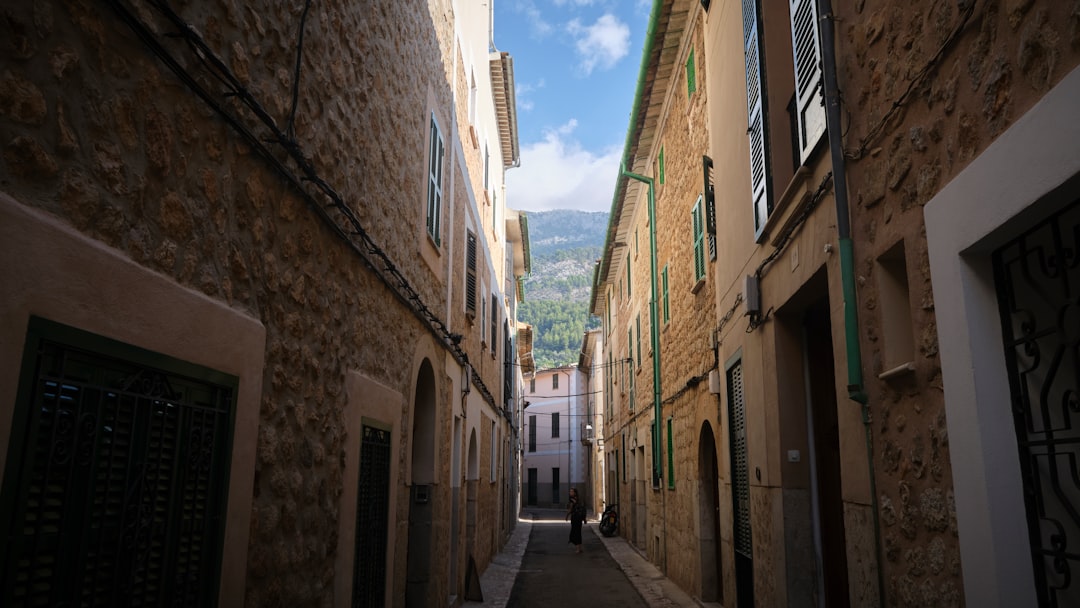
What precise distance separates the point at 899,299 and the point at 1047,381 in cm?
139

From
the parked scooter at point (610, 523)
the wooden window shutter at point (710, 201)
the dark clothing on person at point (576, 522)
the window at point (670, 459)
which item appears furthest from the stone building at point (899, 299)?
the parked scooter at point (610, 523)

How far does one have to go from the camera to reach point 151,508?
2.83 m

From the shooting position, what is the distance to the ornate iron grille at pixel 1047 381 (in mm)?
2641

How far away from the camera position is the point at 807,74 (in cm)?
520

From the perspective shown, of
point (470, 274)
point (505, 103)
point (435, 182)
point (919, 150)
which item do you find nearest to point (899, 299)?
point (919, 150)

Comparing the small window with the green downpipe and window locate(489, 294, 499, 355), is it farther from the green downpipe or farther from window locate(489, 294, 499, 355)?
window locate(489, 294, 499, 355)

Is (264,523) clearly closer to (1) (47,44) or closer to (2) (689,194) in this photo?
(1) (47,44)

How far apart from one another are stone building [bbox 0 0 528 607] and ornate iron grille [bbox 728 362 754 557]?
352 cm

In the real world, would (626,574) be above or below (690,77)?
below

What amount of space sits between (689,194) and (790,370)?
5238 mm

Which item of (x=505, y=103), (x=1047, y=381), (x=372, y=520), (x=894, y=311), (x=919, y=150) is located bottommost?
(x=372, y=520)

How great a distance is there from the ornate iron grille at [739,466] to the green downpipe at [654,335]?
571 centimetres

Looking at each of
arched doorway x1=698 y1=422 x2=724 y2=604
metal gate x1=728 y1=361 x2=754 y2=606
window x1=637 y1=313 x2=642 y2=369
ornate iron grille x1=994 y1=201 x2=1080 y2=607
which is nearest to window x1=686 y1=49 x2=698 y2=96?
metal gate x1=728 y1=361 x2=754 y2=606

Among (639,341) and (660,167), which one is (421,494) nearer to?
(660,167)
